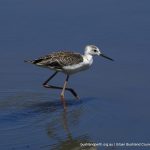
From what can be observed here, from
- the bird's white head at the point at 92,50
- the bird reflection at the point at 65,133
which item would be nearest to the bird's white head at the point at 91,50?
the bird's white head at the point at 92,50

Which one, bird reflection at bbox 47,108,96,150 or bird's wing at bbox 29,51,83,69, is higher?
bird's wing at bbox 29,51,83,69

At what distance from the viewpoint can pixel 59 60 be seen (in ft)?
36.3

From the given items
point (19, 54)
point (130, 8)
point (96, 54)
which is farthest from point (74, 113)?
point (130, 8)

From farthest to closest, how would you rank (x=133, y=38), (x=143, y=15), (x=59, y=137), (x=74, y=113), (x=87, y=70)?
(x=143, y=15) < (x=133, y=38) < (x=87, y=70) < (x=74, y=113) < (x=59, y=137)

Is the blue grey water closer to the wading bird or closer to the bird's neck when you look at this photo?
the wading bird

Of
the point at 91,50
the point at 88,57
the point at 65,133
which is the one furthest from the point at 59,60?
the point at 65,133

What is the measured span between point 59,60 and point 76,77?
82 cm

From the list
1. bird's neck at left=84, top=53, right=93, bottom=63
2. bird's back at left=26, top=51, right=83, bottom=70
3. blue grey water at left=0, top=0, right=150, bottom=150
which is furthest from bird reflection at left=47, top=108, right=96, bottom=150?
bird's neck at left=84, top=53, right=93, bottom=63

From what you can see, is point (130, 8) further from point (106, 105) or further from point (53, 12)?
point (106, 105)

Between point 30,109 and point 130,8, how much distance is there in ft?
14.4

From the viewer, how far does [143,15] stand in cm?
1381

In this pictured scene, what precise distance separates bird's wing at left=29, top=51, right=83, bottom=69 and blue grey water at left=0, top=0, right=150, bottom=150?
1.48 feet

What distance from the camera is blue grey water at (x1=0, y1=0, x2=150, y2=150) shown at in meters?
9.56

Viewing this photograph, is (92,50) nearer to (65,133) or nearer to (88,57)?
(88,57)
